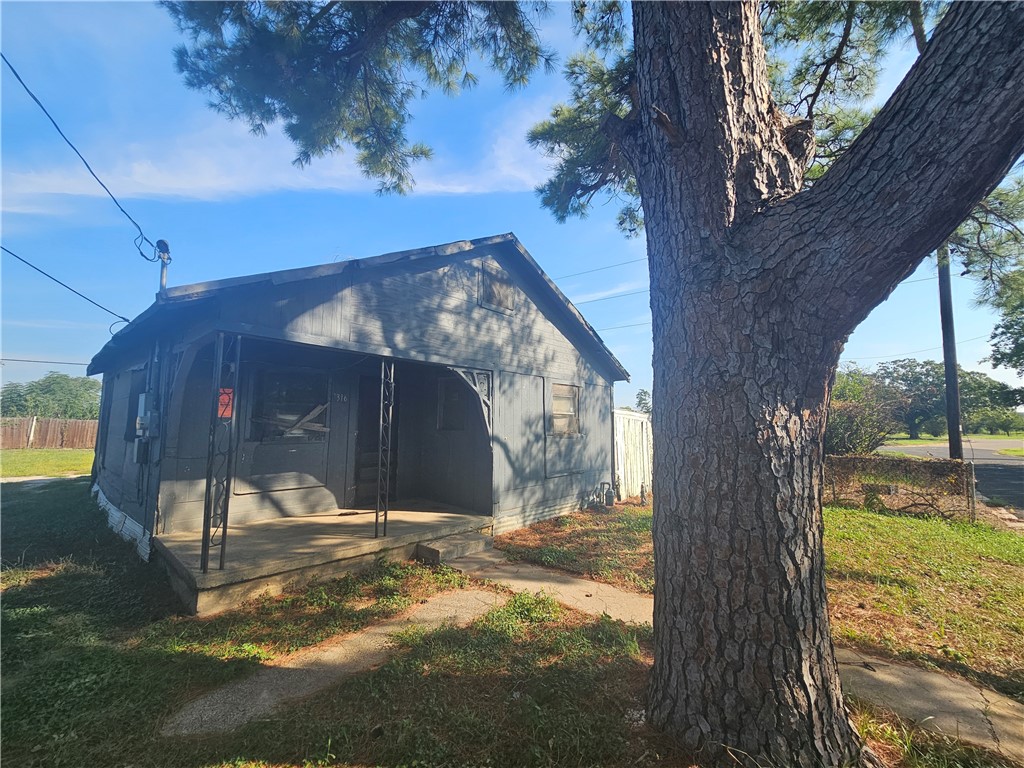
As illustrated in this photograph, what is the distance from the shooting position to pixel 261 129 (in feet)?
18.7

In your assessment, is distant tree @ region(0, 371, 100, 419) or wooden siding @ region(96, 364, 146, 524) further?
distant tree @ region(0, 371, 100, 419)

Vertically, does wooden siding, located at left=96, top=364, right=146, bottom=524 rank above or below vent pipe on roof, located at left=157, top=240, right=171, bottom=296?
below

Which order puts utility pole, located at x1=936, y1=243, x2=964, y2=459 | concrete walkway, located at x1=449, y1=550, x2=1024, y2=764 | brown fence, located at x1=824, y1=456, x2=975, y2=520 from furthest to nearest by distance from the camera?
utility pole, located at x1=936, y1=243, x2=964, y2=459
brown fence, located at x1=824, y1=456, x2=975, y2=520
concrete walkway, located at x1=449, y1=550, x2=1024, y2=764

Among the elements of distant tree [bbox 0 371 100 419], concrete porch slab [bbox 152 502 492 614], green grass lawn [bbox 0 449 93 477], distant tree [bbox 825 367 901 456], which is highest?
distant tree [bbox 0 371 100 419]

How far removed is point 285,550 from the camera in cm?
465

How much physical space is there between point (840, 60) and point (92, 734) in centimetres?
944

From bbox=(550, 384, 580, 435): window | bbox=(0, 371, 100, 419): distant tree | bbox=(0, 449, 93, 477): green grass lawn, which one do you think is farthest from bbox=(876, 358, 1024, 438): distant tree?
bbox=(0, 371, 100, 419): distant tree

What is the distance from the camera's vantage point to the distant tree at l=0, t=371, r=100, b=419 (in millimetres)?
36312

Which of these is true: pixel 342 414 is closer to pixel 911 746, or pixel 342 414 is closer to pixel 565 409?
pixel 565 409

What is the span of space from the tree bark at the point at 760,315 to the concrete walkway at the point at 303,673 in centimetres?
207

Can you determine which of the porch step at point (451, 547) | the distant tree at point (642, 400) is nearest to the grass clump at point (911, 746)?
the porch step at point (451, 547)

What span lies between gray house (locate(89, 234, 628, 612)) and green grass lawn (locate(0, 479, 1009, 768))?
0.60m

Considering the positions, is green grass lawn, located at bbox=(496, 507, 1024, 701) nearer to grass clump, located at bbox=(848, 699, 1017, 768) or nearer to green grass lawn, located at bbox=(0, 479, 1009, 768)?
grass clump, located at bbox=(848, 699, 1017, 768)

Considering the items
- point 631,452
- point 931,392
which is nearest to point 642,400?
point 931,392
